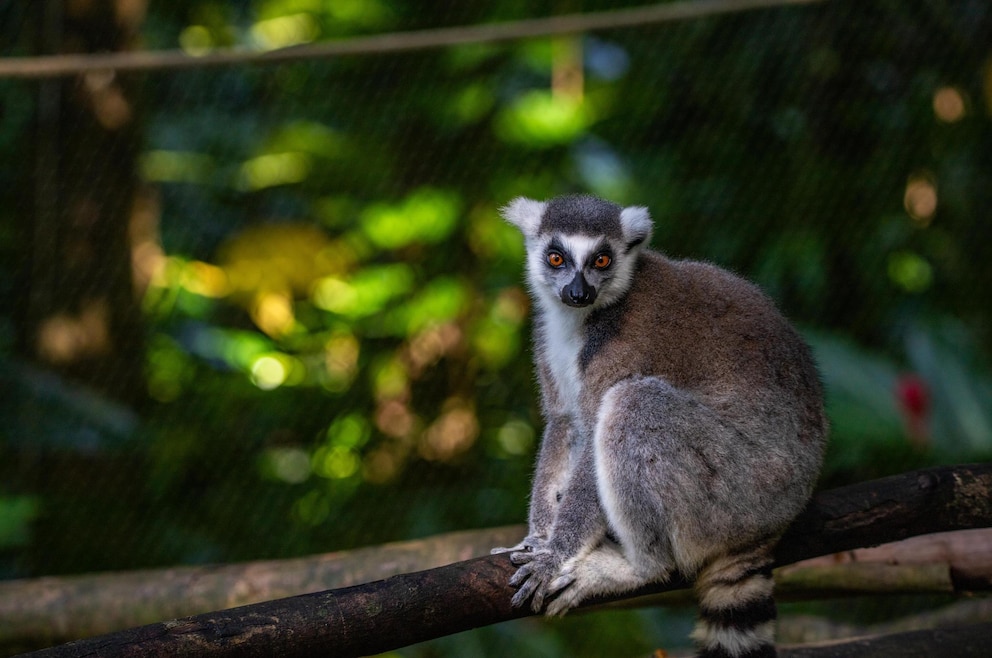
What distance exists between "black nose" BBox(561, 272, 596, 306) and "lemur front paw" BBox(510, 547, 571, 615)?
24.3 inches

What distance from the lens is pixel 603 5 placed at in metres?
4.47

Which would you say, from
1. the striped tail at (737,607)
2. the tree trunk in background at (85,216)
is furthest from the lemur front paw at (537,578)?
the tree trunk in background at (85,216)

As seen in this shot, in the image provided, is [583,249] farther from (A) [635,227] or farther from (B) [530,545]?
(B) [530,545]

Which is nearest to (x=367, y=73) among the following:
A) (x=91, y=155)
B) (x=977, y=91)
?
(x=91, y=155)

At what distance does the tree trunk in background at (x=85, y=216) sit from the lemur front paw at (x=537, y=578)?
2773 millimetres

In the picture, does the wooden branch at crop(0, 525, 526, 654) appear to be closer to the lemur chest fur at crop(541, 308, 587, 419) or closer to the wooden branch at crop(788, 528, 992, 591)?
the lemur chest fur at crop(541, 308, 587, 419)

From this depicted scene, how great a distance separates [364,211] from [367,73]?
657 millimetres

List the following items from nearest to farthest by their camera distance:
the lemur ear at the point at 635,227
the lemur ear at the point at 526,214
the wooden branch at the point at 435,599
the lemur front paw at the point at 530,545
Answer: the wooden branch at the point at 435,599 → the lemur front paw at the point at 530,545 → the lemur ear at the point at 635,227 → the lemur ear at the point at 526,214

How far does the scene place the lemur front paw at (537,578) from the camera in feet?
6.31

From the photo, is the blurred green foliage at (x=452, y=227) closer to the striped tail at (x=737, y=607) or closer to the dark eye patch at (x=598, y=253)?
the dark eye patch at (x=598, y=253)

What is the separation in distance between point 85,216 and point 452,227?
66.8 inches

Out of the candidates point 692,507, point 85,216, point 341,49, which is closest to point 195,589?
point 692,507

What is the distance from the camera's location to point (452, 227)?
14.5ft

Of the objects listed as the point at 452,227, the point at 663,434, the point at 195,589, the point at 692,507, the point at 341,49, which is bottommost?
the point at 195,589
